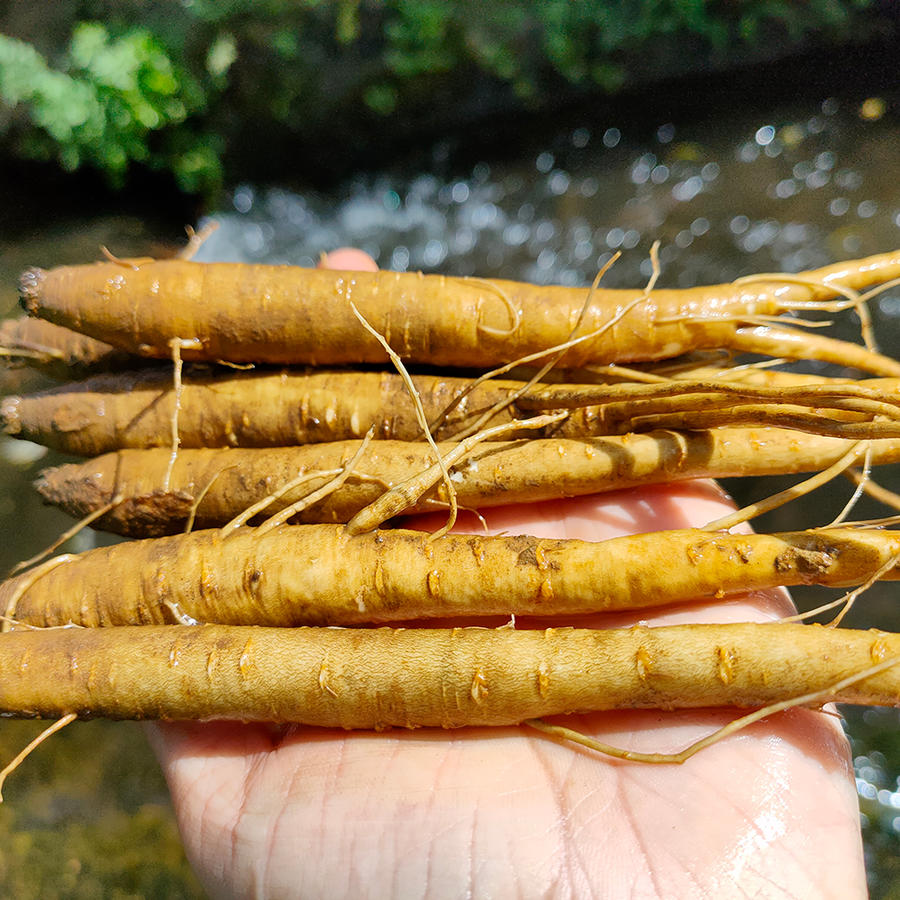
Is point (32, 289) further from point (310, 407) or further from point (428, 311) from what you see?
point (428, 311)

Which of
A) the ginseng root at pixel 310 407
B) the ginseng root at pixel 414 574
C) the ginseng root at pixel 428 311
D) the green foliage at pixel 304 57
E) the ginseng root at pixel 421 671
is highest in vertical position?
the green foliage at pixel 304 57

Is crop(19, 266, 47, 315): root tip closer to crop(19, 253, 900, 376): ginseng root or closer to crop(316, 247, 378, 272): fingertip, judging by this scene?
crop(19, 253, 900, 376): ginseng root

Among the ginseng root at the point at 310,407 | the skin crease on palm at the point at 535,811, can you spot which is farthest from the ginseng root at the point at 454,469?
the skin crease on palm at the point at 535,811

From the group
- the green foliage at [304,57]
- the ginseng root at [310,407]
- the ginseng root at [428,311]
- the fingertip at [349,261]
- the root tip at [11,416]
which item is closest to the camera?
the ginseng root at [310,407]

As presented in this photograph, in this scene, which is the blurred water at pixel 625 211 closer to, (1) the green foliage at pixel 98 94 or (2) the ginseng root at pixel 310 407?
(1) the green foliage at pixel 98 94

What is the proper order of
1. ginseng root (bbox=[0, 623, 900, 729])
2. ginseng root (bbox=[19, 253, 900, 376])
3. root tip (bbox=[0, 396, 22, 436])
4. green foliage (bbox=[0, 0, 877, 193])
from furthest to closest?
1. green foliage (bbox=[0, 0, 877, 193])
2. root tip (bbox=[0, 396, 22, 436])
3. ginseng root (bbox=[19, 253, 900, 376])
4. ginseng root (bbox=[0, 623, 900, 729])

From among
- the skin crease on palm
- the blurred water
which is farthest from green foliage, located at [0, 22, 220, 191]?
the skin crease on palm

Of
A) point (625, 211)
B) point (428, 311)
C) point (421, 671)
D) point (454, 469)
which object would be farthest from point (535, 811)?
point (625, 211)

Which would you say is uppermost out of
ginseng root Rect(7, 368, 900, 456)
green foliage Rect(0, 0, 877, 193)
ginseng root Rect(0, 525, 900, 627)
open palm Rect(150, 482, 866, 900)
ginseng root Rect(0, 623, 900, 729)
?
green foliage Rect(0, 0, 877, 193)
